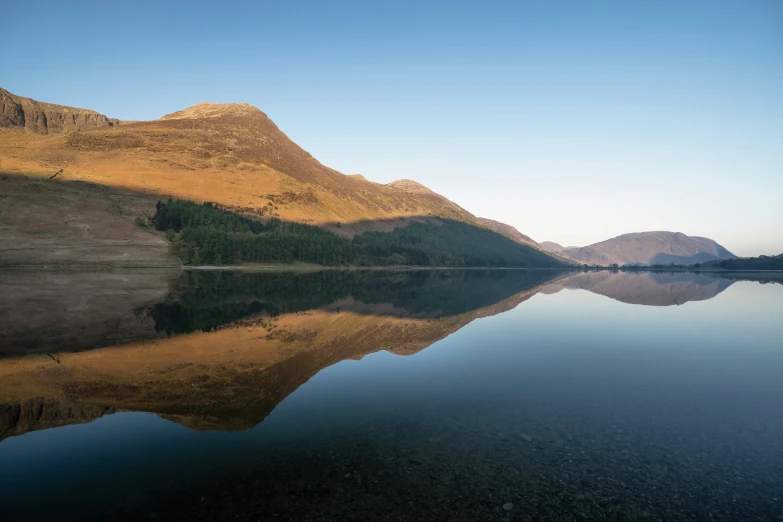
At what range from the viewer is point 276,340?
29375 millimetres

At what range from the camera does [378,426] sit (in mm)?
14789

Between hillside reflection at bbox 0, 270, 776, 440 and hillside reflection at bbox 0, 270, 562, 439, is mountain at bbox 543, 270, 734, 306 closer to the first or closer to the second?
hillside reflection at bbox 0, 270, 776, 440

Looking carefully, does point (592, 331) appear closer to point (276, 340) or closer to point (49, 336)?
point (276, 340)

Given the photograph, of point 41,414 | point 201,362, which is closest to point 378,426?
point 41,414

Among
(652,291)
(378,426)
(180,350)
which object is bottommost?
(180,350)

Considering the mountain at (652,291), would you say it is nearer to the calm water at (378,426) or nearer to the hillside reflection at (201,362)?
the calm water at (378,426)

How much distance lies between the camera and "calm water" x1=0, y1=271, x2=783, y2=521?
33.0 feet

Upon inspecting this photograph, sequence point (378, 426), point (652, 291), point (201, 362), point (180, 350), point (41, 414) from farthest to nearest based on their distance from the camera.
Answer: point (652, 291) → point (180, 350) → point (201, 362) → point (41, 414) → point (378, 426)

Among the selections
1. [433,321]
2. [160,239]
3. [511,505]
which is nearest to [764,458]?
[511,505]

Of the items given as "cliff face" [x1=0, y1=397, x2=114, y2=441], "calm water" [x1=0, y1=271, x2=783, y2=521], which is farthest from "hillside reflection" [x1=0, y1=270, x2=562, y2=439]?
"calm water" [x1=0, y1=271, x2=783, y2=521]

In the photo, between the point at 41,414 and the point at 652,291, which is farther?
the point at 652,291

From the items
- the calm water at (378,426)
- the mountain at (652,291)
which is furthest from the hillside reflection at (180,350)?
the mountain at (652,291)

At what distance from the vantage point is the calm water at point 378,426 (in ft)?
33.0

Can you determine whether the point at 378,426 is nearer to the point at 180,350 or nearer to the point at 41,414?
the point at 41,414
